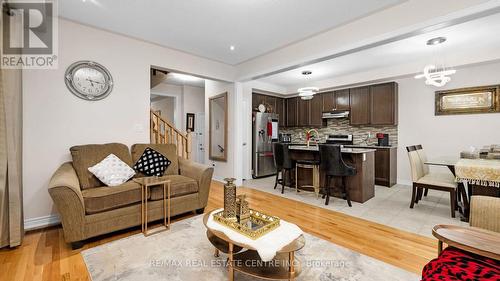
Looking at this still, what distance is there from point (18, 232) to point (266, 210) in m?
2.83

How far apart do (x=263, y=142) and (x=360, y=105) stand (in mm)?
2600

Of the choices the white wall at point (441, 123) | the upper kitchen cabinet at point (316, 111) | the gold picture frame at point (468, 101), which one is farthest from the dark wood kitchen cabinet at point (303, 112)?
the gold picture frame at point (468, 101)

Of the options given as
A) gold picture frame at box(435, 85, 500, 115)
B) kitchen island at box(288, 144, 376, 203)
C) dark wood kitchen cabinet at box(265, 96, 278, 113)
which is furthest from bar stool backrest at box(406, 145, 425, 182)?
dark wood kitchen cabinet at box(265, 96, 278, 113)

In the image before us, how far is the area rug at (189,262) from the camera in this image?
1759 mm

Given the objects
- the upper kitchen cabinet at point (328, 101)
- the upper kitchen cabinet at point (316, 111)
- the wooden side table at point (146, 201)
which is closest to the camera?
the wooden side table at point (146, 201)

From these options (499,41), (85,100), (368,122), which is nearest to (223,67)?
(85,100)

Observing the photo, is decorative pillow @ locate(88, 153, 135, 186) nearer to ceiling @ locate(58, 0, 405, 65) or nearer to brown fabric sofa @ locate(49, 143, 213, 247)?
brown fabric sofa @ locate(49, 143, 213, 247)

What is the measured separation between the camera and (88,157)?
276 cm

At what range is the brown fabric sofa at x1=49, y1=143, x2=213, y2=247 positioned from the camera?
2094 mm

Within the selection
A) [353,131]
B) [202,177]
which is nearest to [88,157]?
[202,177]

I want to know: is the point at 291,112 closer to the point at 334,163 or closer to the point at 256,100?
the point at 256,100

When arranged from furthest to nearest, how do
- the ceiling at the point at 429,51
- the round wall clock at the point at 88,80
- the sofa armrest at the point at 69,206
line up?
the ceiling at the point at 429,51 < the round wall clock at the point at 88,80 < the sofa armrest at the point at 69,206

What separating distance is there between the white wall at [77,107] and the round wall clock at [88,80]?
63mm

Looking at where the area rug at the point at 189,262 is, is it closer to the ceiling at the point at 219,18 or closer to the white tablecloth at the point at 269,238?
the white tablecloth at the point at 269,238
